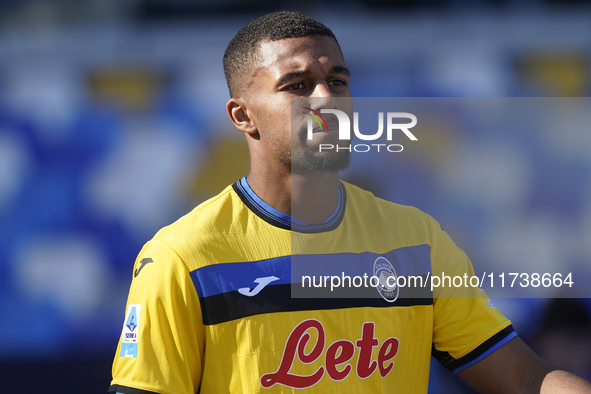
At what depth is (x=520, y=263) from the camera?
81.0 inches

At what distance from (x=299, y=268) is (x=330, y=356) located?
0.74ft

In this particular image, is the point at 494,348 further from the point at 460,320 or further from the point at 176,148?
the point at 176,148

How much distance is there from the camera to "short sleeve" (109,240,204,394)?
111cm

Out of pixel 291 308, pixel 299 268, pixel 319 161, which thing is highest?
pixel 319 161

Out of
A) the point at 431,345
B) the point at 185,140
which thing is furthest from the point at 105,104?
the point at 431,345

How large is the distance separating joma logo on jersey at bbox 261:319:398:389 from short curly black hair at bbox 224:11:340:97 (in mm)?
714

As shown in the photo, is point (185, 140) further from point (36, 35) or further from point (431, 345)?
point (431, 345)

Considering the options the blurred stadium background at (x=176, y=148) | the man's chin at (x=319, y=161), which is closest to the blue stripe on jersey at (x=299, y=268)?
the man's chin at (x=319, y=161)

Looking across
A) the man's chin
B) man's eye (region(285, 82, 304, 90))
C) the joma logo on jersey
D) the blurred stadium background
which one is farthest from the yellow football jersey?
the blurred stadium background

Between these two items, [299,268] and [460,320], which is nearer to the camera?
[299,268]

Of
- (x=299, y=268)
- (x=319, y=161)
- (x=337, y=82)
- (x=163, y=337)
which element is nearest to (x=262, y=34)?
(x=337, y=82)

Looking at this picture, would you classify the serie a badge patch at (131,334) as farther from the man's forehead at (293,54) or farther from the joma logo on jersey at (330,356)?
the man's forehead at (293,54)

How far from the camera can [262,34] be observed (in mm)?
1375

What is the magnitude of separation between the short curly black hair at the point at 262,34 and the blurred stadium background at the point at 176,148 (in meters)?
0.63
